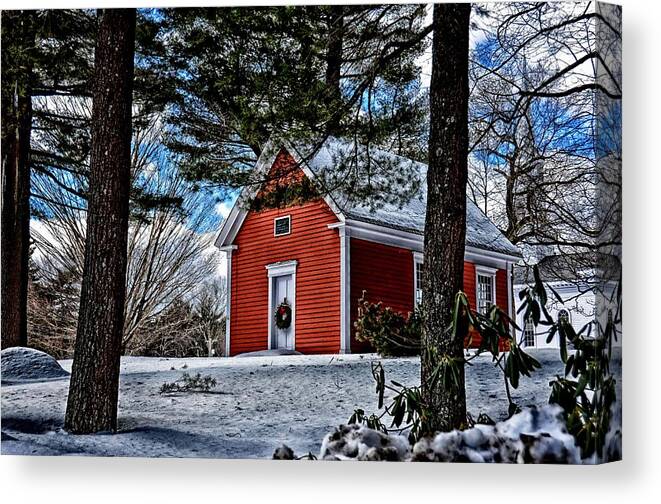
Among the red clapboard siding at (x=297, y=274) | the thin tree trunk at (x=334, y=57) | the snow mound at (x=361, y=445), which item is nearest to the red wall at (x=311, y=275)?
the red clapboard siding at (x=297, y=274)

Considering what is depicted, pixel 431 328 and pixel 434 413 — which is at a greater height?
pixel 431 328

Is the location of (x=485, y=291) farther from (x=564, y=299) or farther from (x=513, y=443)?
(x=513, y=443)

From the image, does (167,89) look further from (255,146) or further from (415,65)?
(415,65)

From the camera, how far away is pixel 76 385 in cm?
798

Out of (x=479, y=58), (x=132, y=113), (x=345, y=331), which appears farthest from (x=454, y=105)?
(x=132, y=113)

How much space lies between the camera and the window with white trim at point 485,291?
7496 mm

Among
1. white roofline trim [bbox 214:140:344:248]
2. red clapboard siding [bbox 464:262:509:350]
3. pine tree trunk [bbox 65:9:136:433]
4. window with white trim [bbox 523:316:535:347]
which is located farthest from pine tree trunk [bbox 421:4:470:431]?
pine tree trunk [bbox 65:9:136:433]

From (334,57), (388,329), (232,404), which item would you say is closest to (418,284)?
(388,329)

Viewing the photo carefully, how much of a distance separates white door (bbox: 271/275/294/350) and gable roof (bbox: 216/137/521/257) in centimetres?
58

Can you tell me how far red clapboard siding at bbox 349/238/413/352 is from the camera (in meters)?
7.66

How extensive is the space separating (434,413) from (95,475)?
9.33 feet

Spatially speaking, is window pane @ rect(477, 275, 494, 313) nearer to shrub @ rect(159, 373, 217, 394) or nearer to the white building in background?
the white building in background

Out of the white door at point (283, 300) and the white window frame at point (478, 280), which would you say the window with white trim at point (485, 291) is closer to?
the white window frame at point (478, 280)

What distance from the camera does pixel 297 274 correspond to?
8055 millimetres
